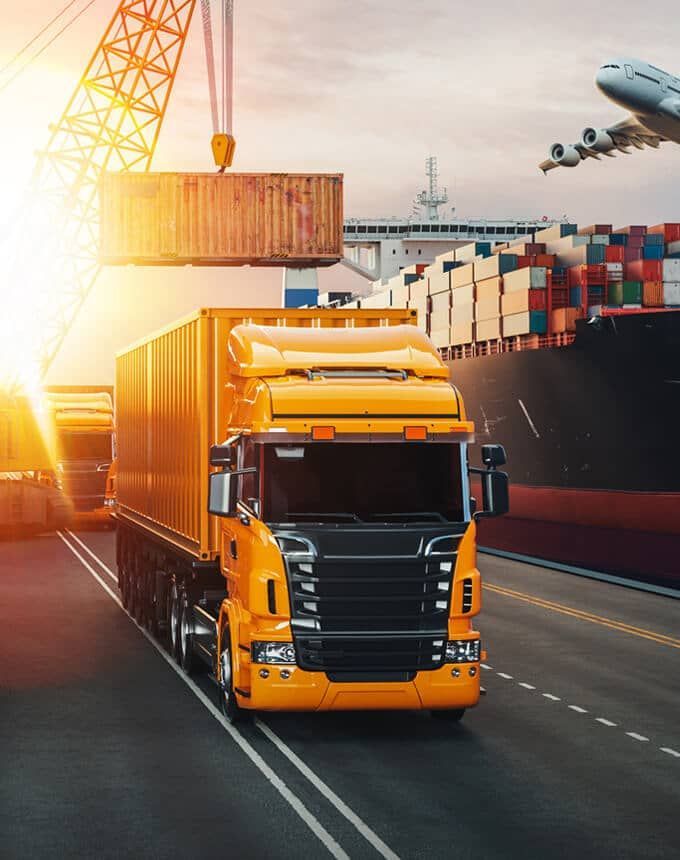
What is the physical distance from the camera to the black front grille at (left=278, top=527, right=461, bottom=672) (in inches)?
476

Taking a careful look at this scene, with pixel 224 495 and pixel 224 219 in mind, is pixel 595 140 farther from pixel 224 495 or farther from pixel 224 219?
pixel 224 495

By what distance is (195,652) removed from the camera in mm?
15820

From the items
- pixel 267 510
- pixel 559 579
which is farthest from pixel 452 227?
pixel 267 510

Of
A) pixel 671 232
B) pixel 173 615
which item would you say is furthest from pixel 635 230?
pixel 173 615

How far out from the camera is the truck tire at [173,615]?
1700 centimetres

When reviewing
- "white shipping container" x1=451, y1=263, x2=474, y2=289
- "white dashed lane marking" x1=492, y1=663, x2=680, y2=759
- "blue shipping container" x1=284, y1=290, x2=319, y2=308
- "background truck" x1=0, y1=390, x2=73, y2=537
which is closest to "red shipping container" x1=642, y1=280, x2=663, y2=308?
"white shipping container" x1=451, y1=263, x2=474, y2=289

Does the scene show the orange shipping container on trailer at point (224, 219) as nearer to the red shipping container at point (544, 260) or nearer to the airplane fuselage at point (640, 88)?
the red shipping container at point (544, 260)

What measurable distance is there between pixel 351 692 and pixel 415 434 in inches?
90.7

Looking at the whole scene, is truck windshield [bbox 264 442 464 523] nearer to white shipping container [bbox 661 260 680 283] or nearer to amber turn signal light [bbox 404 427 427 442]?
amber turn signal light [bbox 404 427 427 442]

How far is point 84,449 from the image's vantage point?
140 feet

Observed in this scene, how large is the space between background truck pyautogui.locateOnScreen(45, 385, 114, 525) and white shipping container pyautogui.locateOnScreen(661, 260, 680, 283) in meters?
16.6

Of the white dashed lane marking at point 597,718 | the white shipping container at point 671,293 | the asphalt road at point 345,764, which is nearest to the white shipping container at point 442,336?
the white shipping container at point 671,293

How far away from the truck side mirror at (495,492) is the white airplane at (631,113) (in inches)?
924

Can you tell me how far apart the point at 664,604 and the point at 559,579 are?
169 inches
